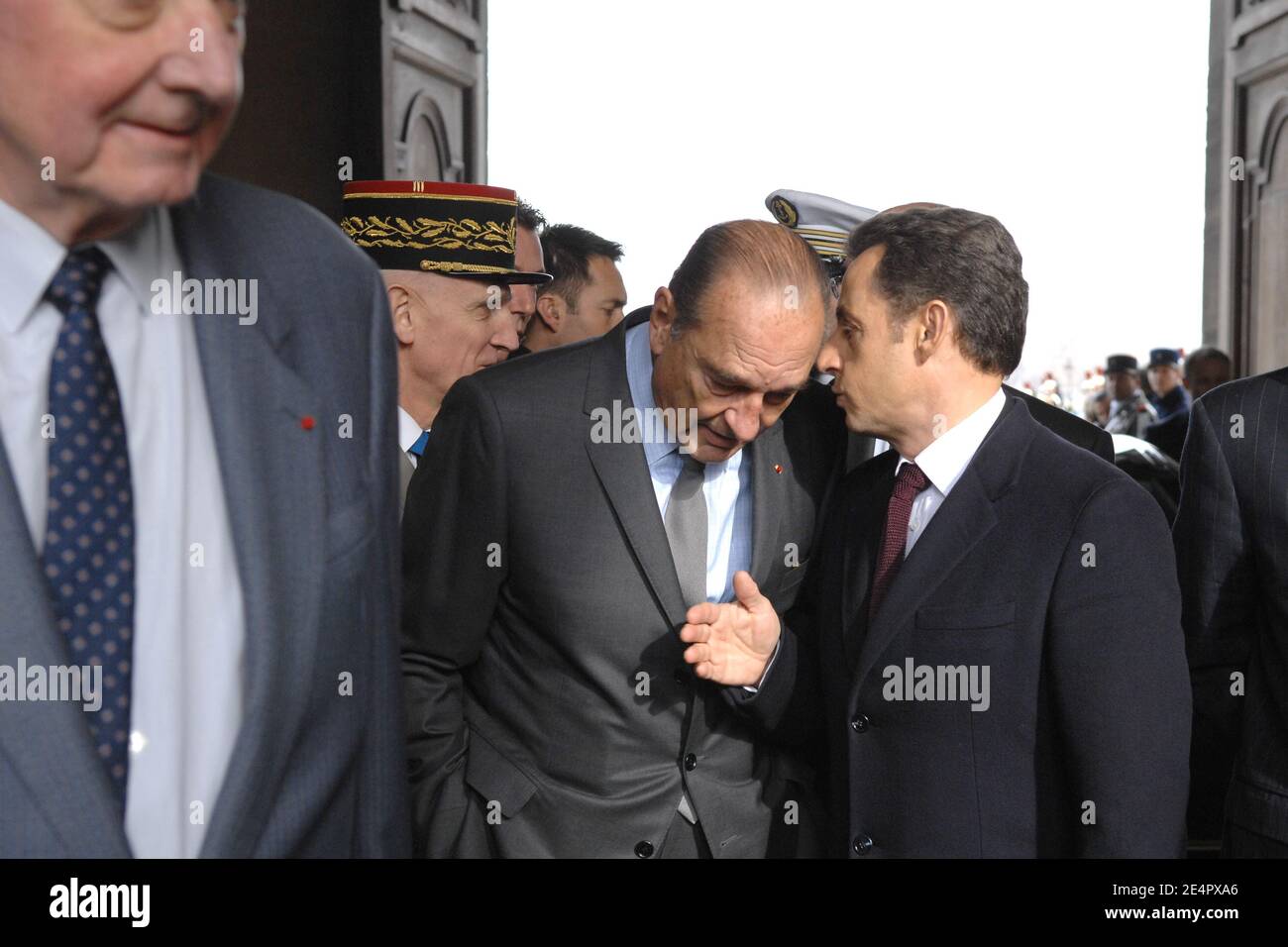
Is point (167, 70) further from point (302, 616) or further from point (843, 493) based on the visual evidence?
point (843, 493)

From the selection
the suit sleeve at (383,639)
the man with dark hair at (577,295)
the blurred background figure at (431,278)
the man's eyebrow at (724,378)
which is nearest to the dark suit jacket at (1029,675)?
the man's eyebrow at (724,378)

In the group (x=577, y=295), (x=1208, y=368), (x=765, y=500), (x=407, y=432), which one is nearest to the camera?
(x=765, y=500)

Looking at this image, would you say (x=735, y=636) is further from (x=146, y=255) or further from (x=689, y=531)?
(x=146, y=255)

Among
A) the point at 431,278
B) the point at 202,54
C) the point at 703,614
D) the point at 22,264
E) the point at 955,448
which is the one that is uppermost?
the point at 431,278

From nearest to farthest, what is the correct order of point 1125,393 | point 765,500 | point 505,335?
point 765,500 → point 505,335 → point 1125,393

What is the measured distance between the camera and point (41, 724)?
2.59 ft

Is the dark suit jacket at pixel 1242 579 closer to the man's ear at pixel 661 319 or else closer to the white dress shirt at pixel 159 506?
the man's ear at pixel 661 319

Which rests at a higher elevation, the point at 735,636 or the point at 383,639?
the point at 383,639

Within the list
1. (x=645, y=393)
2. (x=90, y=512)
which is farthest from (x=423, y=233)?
(x=90, y=512)

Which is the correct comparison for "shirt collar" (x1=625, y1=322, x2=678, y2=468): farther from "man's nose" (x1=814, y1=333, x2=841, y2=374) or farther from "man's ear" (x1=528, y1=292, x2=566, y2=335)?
"man's ear" (x1=528, y1=292, x2=566, y2=335)

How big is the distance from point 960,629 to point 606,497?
1.72 ft

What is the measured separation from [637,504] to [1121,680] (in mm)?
666

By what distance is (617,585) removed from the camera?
71.7 inches

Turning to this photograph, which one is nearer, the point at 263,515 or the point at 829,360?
the point at 263,515
